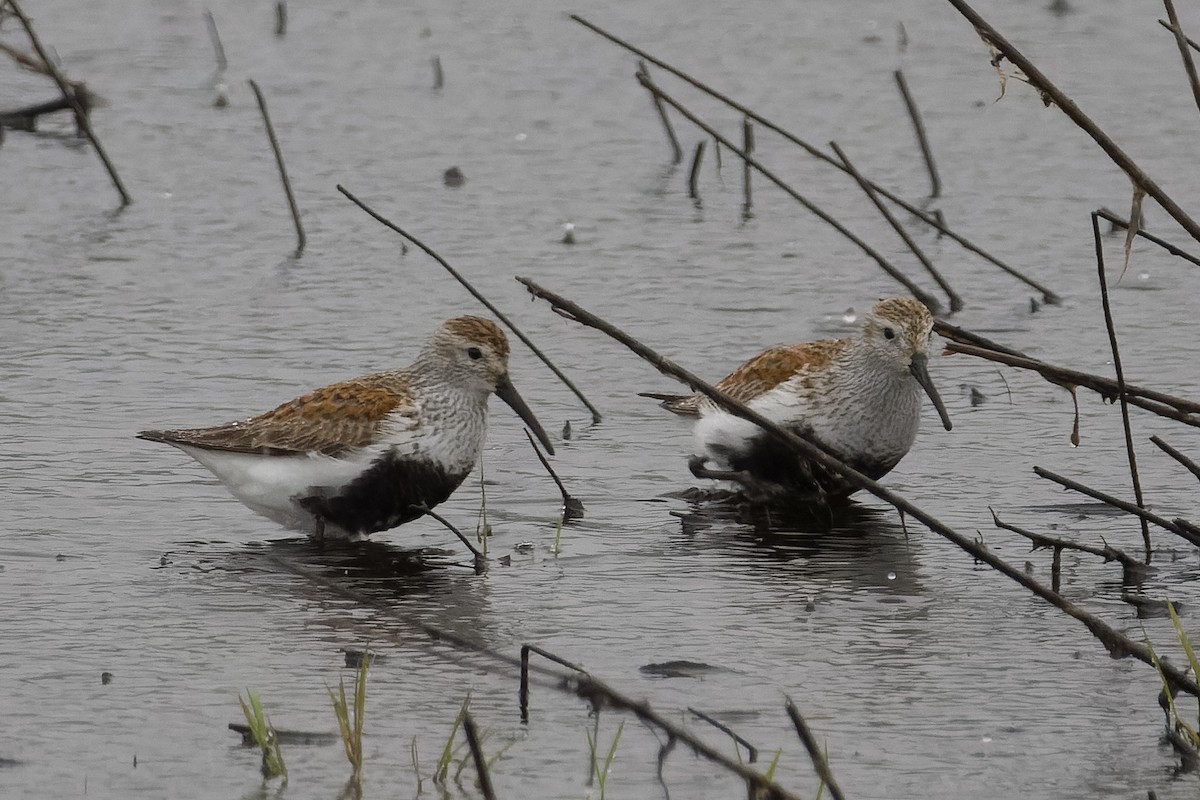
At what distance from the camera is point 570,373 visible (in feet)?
33.5

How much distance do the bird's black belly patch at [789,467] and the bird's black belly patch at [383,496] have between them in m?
1.32

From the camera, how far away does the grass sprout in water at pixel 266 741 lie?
17.4 feet

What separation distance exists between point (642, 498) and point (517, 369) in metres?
1.97

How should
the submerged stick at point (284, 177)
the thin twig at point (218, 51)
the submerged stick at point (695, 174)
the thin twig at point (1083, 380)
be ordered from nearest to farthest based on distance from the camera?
the thin twig at point (1083, 380) → the submerged stick at point (284, 177) → the submerged stick at point (695, 174) → the thin twig at point (218, 51)

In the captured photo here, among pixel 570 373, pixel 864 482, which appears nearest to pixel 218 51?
pixel 570 373

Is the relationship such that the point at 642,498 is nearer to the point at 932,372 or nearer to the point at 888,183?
the point at 932,372

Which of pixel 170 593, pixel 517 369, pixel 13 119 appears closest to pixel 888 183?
pixel 517 369

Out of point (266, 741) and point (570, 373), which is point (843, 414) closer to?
point (570, 373)

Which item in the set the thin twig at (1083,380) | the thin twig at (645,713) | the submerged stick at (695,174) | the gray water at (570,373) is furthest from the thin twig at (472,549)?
the submerged stick at (695,174)

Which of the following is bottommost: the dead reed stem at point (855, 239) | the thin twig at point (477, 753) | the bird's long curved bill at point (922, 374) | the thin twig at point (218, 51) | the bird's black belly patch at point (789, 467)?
the bird's black belly patch at point (789, 467)

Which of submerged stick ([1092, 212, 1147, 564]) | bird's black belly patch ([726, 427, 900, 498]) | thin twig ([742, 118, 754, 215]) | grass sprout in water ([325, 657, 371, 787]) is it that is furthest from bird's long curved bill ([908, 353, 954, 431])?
thin twig ([742, 118, 754, 215])

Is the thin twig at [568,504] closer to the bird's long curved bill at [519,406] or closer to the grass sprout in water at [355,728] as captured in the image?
the bird's long curved bill at [519,406]

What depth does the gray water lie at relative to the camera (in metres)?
5.91

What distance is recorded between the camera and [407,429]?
26.2 feet
